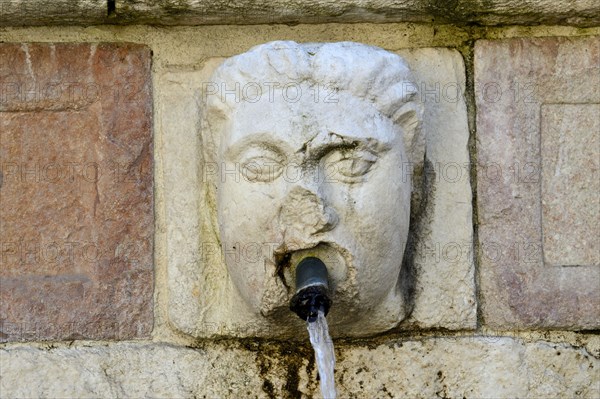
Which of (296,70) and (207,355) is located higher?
(296,70)

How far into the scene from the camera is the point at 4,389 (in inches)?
98.7

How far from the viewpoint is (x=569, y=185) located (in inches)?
102

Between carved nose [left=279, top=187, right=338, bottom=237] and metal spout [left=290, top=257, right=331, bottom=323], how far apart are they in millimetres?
60

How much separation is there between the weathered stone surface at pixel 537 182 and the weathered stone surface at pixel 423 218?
5cm

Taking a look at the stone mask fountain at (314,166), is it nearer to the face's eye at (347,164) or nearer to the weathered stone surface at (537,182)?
the face's eye at (347,164)

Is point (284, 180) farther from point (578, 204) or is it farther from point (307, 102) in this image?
point (578, 204)

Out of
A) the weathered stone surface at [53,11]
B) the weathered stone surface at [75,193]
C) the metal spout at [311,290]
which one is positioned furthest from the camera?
the weathered stone surface at [75,193]

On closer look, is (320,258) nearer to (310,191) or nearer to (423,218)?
(310,191)

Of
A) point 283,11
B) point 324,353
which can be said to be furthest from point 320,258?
point 283,11

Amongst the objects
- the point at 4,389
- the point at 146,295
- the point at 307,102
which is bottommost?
the point at 4,389

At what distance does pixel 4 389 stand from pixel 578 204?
1196mm

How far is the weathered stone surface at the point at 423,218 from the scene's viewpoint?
2562mm

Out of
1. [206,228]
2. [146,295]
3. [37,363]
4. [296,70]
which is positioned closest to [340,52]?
[296,70]

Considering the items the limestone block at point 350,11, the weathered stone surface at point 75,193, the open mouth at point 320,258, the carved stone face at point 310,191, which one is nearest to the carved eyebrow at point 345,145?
the carved stone face at point 310,191
